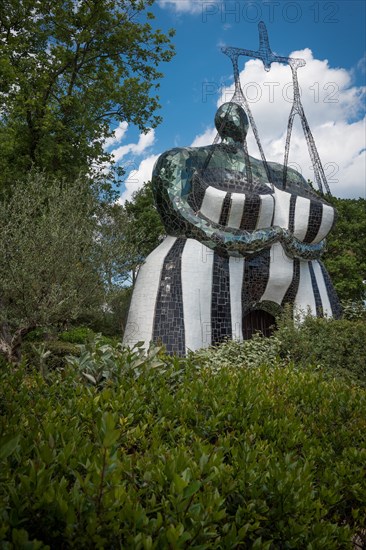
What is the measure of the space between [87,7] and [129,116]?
3044 millimetres

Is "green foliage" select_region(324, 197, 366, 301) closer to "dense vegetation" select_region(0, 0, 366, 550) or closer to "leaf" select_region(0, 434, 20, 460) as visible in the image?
"dense vegetation" select_region(0, 0, 366, 550)

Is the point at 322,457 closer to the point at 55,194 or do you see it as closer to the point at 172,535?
the point at 172,535

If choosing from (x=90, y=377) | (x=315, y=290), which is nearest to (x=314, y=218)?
(x=315, y=290)

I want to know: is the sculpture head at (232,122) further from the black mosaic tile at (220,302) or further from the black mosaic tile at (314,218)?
the black mosaic tile at (220,302)

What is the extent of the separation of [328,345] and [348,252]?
14.0m

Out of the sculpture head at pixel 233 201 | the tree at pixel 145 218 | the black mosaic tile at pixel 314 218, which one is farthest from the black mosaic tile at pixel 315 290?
the tree at pixel 145 218

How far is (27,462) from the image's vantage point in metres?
1.94

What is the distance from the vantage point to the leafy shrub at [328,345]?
7434 millimetres

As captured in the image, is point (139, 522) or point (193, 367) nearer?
point (139, 522)

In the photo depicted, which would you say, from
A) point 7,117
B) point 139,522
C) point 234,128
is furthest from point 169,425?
point 7,117

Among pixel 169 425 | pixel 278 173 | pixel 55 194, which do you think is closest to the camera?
pixel 169 425

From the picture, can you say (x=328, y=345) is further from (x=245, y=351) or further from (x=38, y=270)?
(x=38, y=270)

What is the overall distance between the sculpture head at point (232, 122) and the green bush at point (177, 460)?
781cm

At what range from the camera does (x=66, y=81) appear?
A: 42.9 feet
